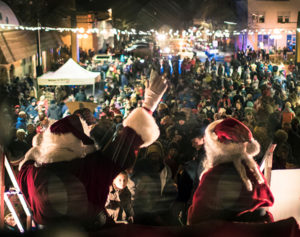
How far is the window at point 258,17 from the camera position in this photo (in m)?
35.5

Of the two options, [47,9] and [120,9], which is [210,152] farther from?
[120,9]

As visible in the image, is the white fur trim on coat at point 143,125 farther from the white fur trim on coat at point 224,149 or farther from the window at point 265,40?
the window at point 265,40

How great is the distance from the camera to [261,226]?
1620 mm

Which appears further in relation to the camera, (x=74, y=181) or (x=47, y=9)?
(x=47, y=9)

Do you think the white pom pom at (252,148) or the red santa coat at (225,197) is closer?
the red santa coat at (225,197)

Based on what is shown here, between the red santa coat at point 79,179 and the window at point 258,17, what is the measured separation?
3495 cm

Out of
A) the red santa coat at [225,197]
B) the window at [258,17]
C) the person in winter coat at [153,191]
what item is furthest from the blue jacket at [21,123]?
the window at [258,17]

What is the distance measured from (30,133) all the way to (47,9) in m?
20.6

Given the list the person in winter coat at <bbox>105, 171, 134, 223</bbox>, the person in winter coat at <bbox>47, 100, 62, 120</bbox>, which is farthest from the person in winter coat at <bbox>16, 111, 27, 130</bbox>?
the person in winter coat at <bbox>105, 171, 134, 223</bbox>

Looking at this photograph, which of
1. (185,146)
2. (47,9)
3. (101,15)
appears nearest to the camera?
(185,146)

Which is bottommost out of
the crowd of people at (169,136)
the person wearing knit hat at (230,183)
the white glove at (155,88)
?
the crowd of people at (169,136)

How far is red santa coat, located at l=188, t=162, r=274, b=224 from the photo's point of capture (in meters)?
2.47

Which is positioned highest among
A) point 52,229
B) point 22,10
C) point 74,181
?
point 22,10

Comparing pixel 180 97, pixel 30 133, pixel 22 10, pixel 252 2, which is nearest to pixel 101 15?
→ pixel 252 2
